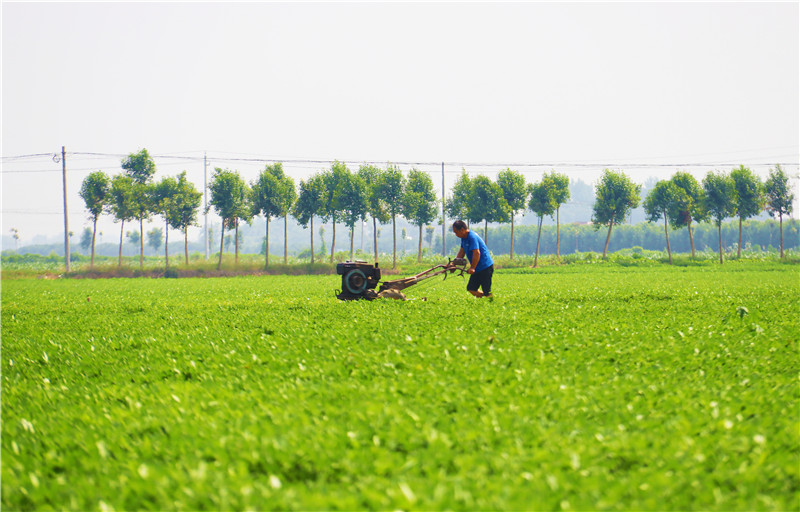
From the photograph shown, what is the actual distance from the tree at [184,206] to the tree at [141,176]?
255 cm

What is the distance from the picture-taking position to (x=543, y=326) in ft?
25.8

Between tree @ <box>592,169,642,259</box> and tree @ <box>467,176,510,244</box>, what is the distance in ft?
36.1

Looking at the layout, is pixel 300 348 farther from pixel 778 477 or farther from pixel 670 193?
pixel 670 193

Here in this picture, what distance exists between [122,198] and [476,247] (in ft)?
136

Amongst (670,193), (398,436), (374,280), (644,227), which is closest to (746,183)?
(670,193)

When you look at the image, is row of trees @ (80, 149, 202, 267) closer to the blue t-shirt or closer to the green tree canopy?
the green tree canopy

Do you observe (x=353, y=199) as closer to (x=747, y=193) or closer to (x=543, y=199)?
(x=543, y=199)

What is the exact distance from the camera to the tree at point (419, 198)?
140ft

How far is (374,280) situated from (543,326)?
5.05 m

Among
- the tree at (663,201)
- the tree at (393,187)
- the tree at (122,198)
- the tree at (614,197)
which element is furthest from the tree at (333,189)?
the tree at (663,201)

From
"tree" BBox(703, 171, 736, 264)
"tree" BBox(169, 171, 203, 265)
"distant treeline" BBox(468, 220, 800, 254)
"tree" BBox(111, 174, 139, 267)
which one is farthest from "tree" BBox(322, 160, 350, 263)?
"distant treeline" BBox(468, 220, 800, 254)

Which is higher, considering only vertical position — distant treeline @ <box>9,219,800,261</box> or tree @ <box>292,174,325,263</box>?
tree @ <box>292,174,325,263</box>

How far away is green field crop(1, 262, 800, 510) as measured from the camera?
299 centimetres

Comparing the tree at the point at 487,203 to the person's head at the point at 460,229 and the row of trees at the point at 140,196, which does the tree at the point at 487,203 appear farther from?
the person's head at the point at 460,229
